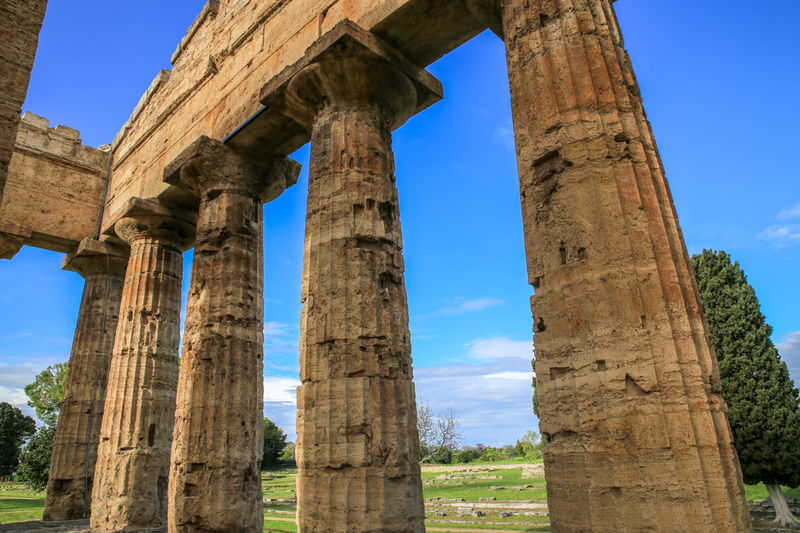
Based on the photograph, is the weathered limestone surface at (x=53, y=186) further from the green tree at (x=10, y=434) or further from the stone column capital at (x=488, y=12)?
the green tree at (x=10, y=434)

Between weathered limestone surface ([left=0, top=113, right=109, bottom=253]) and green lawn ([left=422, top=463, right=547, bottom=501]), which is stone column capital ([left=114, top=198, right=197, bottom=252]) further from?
green lawn ([left=422, top=463, right=547, bottom=501])

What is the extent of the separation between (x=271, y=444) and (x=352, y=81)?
44631 mm

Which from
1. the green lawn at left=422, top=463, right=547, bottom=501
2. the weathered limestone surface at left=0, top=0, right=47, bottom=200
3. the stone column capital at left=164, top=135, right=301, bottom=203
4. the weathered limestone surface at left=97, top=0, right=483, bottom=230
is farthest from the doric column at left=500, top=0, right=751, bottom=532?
the green lawn at left=422, top=463, right=547, bottom=501

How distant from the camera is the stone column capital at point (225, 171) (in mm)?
9509

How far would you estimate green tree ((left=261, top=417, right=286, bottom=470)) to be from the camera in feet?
147

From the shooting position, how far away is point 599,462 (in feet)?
11.1

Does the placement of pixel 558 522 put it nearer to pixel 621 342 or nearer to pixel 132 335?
pixel 621 342

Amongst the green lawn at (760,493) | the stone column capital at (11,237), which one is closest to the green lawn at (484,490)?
the green lawn at (760,493)

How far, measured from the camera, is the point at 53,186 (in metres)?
14.1

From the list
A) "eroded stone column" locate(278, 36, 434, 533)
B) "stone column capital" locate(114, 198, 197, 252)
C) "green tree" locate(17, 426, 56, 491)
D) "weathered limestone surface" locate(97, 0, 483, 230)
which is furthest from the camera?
"green tree" locate(17, 426, 56, 491)

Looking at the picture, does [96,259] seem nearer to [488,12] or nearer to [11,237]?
[11,237]

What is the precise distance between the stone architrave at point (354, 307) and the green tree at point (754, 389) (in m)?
12.1

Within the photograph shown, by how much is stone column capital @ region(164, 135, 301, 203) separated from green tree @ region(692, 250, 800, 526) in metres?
13.1

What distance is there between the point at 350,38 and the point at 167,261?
7.66m
